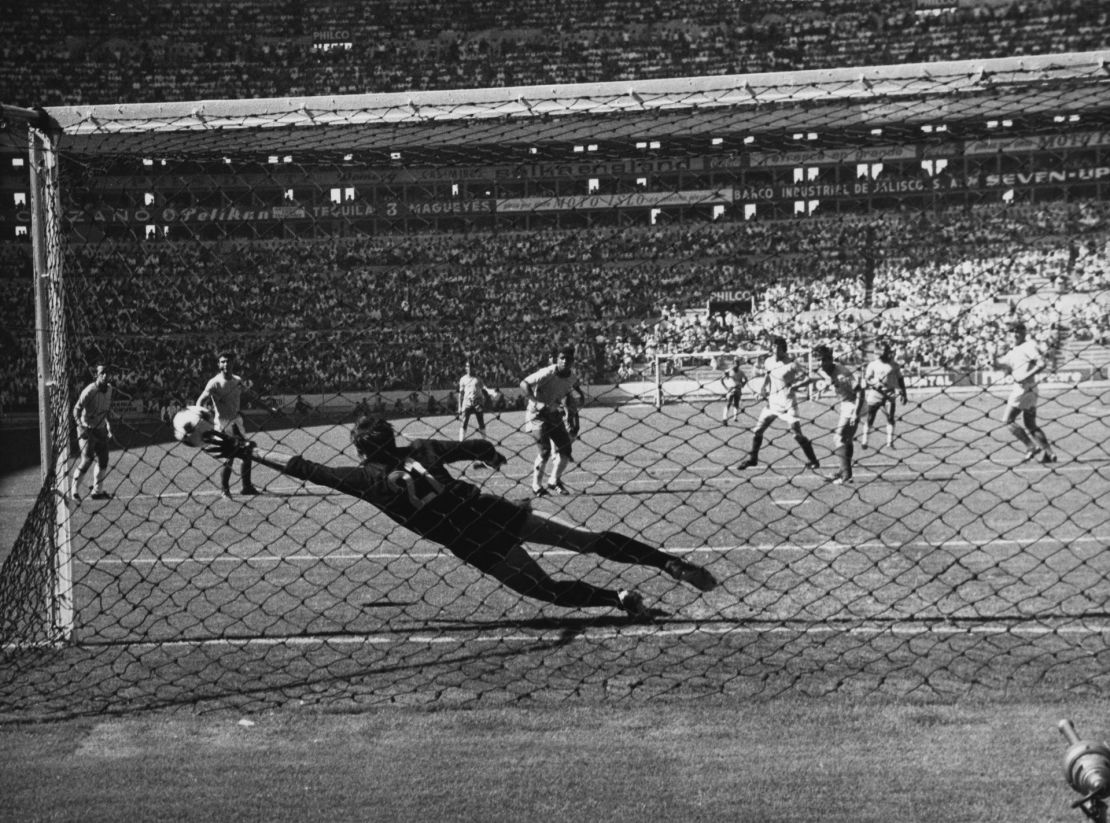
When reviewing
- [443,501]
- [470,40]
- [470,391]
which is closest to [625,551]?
[443,501]

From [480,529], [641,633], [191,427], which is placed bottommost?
[641,633]

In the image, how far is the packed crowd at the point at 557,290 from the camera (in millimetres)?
10133

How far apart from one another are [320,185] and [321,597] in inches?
122

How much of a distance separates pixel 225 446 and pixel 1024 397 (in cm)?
1226

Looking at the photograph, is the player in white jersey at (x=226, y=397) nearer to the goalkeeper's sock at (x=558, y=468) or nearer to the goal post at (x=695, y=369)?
the goalkeeper's sock at (x=558, y=468)

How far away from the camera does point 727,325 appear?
17.1 meters

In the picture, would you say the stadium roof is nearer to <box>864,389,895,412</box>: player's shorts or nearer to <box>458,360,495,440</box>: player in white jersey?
<box>864,389,895,412</box>: player's shorts

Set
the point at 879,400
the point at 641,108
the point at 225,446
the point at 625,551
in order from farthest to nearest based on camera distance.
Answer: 1. the point at 879,400
2. the point at 625,551
3. the point at 225,446
4. the point at 641,108

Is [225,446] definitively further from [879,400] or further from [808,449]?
[879,400]

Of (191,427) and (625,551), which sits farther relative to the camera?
(625,551)

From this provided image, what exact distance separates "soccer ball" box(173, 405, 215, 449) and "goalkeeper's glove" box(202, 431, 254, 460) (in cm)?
4

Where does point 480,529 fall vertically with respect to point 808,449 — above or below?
above

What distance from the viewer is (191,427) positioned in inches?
244

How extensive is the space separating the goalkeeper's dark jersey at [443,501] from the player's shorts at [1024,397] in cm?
1064
